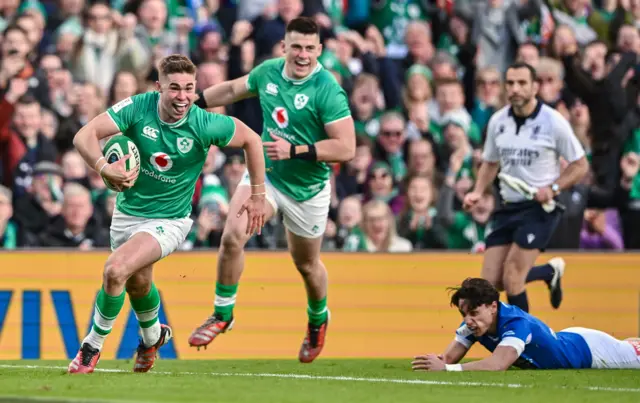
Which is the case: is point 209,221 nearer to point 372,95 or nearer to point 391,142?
point 391,142

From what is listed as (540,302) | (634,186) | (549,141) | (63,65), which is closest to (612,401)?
(549,141)

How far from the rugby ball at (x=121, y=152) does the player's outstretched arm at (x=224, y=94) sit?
193 centimetres

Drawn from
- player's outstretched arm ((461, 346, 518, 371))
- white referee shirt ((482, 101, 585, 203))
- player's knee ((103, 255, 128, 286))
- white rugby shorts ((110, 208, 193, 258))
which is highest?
white referee shirt ((482, 101, 585, 203))

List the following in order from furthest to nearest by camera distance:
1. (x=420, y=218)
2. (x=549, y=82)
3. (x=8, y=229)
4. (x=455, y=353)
→ 1. (x=549, y=82)
2. (x=420, y=218)
3. (x=8, y=229)
4. (x=455, y=353)

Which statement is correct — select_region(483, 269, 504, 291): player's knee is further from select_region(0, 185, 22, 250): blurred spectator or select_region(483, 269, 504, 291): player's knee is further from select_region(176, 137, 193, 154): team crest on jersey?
select_region(0, 185, 22, 250): blurred spectator

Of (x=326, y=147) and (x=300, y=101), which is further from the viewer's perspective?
(x=300, y=101)

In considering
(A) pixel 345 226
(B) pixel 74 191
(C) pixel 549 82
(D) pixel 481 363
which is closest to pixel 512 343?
(D) pixel 481 363

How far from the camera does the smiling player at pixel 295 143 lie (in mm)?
10867

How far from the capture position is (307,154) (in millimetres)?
10742

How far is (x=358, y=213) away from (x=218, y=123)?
5.28 meters

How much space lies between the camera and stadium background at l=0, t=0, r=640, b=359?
44.9 feet

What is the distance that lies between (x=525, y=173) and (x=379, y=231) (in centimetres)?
280

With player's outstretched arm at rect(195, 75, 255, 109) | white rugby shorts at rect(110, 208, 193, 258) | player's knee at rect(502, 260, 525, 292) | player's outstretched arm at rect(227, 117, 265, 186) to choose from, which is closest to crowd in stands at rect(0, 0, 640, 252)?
player's knee at rect(502, 260, 525, 292)

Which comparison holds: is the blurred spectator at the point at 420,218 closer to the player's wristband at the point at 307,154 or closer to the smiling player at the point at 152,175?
the player's wristband at the point at 307,154
